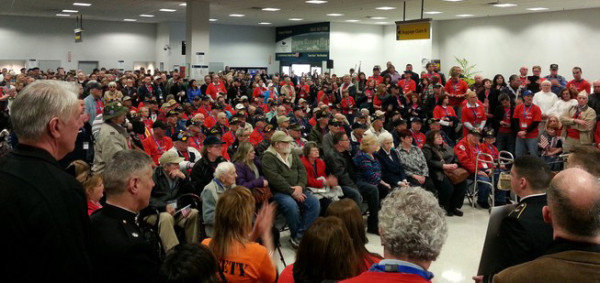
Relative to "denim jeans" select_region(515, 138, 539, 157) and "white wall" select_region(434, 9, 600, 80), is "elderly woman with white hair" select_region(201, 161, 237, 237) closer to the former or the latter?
"denim jeans" select_region(515, 138, 539, 157)

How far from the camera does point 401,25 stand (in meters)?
13.2

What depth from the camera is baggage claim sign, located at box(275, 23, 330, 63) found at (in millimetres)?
24109

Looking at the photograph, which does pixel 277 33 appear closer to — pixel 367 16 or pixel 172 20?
pixel 172 20

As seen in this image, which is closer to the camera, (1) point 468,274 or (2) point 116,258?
(2) point 116,258

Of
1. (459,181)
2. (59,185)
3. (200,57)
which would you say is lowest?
(459,181)

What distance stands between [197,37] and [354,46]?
423 inches

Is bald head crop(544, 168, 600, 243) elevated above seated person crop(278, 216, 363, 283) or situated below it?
above

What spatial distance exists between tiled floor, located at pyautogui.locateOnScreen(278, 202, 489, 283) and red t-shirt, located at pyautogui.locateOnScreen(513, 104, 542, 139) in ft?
8.35

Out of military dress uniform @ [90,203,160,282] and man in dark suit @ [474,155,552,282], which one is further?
man in dark suit @ [474,155,552,282]

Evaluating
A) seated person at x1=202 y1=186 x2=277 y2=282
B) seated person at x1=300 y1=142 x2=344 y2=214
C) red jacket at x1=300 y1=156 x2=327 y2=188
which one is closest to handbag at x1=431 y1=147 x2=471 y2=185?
seated person at x1=300 y1=142 x2=344 y2=214

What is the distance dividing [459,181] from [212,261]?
6172 millimetres

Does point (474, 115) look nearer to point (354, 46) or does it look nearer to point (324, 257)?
point (324, 257)

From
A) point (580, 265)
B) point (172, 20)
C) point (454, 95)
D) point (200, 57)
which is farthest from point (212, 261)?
point (172, 20)

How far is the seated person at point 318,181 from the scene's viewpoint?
6.34m
